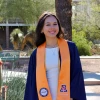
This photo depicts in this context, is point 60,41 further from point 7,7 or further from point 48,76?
point 7,7

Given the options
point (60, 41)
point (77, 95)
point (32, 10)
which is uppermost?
point (32, 10)

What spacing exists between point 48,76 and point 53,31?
0.46 metres

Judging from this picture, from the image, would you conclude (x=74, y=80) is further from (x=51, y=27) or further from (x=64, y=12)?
(x=64, y=12)

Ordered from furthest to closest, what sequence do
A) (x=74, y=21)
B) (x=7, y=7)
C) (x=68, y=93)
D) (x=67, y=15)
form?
(x=74, y=21), (x=7, y=7), (x=67, y=15), (x=68, y=93)

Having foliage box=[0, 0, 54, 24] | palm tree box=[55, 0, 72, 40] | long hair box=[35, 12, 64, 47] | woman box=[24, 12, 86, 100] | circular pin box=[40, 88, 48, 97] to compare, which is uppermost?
foliage box=[0, 0, 54, 24]

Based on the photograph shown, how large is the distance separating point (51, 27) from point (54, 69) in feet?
1.41

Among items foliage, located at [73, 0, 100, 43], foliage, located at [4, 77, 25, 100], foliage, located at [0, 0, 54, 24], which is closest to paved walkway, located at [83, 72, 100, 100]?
foliage, located at [4, 77, 25, 100]

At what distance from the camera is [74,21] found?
96.8 feet

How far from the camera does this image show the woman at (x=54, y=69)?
11.3ft

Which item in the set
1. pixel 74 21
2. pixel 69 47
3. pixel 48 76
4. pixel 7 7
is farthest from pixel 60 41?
pixel 74 21

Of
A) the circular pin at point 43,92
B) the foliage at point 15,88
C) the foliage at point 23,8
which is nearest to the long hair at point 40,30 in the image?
the circular pin at point 43,92

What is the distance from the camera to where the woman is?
3.46 metres

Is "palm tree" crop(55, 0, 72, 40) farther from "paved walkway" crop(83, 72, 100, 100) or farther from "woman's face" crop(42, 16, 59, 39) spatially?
"woman's face" crop(42, 16, 59, 39)

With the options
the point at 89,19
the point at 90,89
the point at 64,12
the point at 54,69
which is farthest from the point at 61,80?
the point at 89,19
